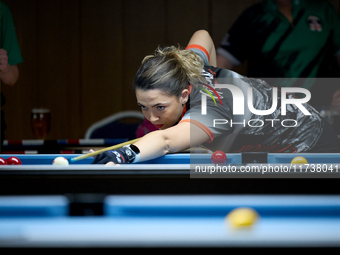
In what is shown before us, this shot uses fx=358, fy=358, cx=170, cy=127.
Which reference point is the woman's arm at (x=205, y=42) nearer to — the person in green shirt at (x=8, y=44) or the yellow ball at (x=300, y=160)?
the yellow ball at (x=300, y=160)

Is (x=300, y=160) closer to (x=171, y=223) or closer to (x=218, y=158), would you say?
(x=218, y=158)

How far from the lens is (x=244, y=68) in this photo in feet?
13.6

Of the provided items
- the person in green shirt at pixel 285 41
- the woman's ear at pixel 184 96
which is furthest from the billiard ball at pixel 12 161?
the person in green shirt at pixel 285 41

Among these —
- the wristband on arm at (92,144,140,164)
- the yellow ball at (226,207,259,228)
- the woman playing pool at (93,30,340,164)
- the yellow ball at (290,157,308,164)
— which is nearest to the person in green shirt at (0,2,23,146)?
the woman playing pool at (93,30,340,164)

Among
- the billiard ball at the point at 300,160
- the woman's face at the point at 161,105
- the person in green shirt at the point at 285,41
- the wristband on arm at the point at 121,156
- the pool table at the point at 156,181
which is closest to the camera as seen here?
the pool table at the point at 156,181

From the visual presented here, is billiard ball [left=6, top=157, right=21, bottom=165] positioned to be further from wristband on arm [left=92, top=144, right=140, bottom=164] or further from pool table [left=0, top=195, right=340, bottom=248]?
pool table [left=0, top=195, right=340, bottom=248]

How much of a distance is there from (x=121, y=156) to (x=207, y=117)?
39 cm

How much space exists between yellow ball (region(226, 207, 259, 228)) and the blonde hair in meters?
0.75

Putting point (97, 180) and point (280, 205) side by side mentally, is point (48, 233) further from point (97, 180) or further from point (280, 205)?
point (280, 205)

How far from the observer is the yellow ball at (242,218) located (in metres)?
0.72

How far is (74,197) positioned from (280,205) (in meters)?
0.48

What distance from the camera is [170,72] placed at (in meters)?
1.46

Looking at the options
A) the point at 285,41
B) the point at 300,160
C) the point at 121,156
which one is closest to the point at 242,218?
the point at 121,156
